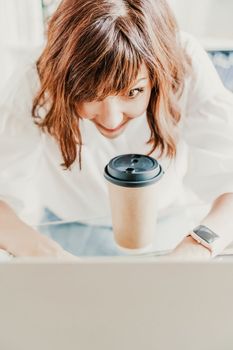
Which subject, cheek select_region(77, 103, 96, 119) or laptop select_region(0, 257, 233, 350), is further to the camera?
cheek select_region(77, 103, 96, 119)

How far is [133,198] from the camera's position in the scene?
0.56 meters

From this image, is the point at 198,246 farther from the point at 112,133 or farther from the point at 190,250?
the point at 112,133

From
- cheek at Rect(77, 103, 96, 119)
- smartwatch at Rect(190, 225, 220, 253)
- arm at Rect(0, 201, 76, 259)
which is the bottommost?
arm at Rect(0, 201, 76, 259)

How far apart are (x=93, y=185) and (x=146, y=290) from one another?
0.21 metres

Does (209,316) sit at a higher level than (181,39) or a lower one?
lower

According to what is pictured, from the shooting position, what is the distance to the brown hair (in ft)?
Answer: 1.72

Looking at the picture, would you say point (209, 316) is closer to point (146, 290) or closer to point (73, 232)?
point (146, 290)

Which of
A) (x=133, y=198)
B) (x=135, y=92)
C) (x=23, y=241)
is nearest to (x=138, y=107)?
(x=135, y=92)

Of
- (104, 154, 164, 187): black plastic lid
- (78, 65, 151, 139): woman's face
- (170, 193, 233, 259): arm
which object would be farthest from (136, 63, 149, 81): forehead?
(170, 193, 233, 259): arm

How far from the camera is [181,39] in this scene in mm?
588

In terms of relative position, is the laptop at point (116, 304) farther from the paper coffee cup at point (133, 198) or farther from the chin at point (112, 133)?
the chin at point (112, 133)

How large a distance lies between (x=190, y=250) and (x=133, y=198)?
0.35 feet

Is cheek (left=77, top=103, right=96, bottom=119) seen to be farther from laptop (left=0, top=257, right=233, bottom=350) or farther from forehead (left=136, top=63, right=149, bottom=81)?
laptop (left=0, top=257, right=233, bottom=350)

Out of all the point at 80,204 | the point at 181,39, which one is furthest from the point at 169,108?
the point at 80,204
